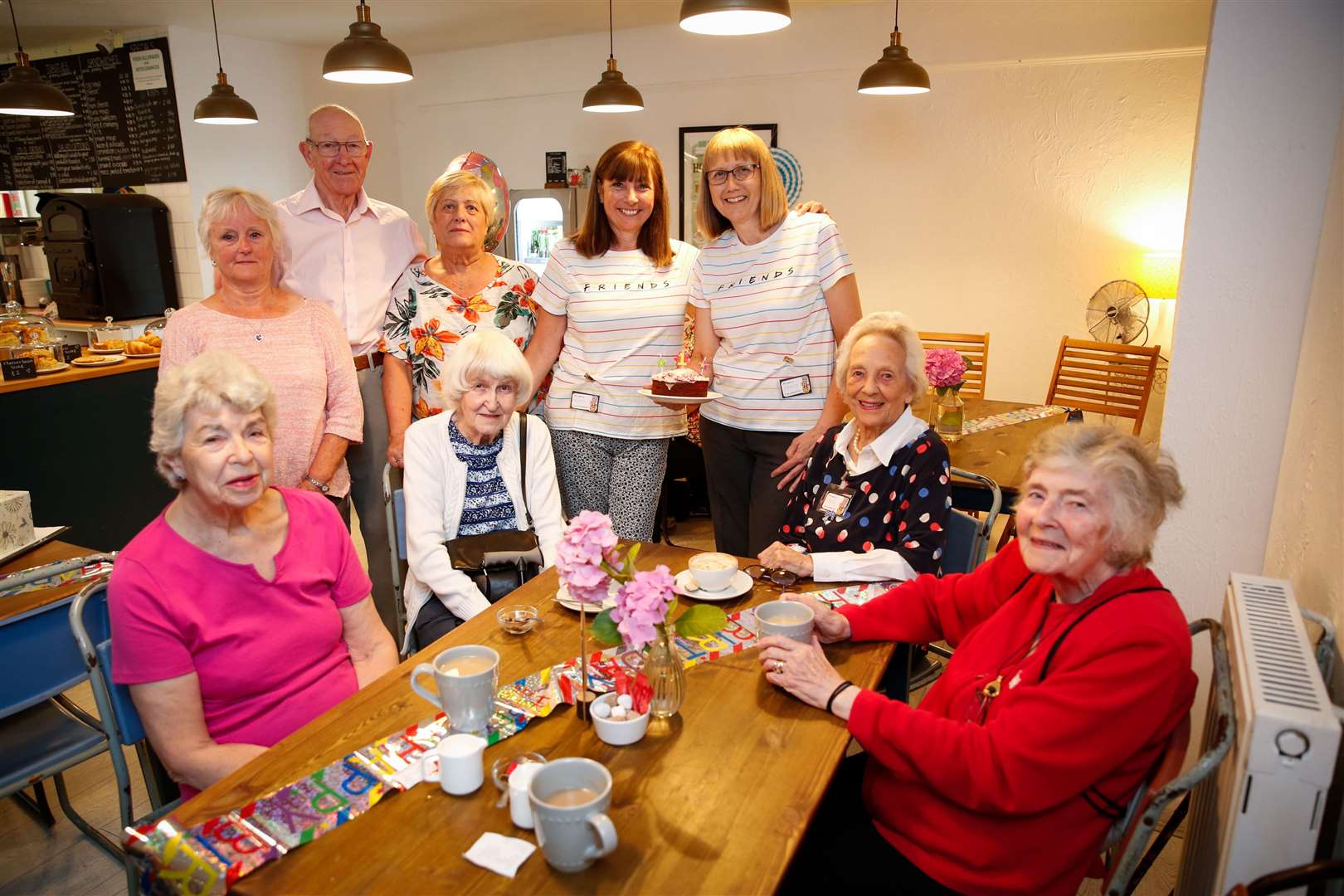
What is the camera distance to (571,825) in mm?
1079

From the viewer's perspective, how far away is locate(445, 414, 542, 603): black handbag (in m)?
2.16

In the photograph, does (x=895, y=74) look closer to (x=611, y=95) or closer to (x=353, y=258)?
(x=611, y=95)

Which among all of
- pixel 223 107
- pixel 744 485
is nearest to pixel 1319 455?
pixel 744 485

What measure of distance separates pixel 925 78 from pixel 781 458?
2.16 metres

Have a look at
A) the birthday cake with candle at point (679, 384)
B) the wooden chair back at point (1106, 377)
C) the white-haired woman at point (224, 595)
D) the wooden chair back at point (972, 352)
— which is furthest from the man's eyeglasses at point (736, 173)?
the wooden chair back at point (1106, 377)

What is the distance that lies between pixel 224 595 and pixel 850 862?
127 centimetres

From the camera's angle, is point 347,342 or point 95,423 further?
point 95,423

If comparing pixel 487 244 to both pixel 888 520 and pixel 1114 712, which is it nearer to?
pixel 888 520

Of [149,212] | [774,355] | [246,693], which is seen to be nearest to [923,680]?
[774,355]

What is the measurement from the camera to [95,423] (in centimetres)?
392

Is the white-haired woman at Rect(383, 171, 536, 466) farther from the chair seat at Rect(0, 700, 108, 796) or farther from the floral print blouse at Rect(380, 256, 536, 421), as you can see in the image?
the chair seat at Rect(0, 700, 108, 796)

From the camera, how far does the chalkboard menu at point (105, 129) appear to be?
6.17 meters

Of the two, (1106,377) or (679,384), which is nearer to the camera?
(679,384)

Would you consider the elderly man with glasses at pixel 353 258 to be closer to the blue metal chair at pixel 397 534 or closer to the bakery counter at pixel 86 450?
the blue metal chair at pixel 397 534
